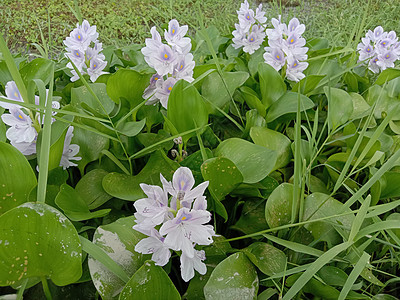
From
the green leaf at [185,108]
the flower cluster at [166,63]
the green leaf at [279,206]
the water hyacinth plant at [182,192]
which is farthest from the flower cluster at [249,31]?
the green leaf at [279,206]

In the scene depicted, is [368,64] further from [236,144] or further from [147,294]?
[147,294]

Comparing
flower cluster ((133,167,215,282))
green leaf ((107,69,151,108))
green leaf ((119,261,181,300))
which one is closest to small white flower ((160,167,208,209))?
flower cluster ((133,167,215,282))

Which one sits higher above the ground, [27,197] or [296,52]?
[296,52]

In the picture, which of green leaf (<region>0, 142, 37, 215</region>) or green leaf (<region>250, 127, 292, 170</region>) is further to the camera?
green leaf (<region>250, 127, 292, 170</region>)

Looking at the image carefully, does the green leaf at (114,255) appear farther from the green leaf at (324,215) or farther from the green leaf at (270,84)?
the green leaf at (270,84)

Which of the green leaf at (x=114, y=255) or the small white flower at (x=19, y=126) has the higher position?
the small white flower at (x=19, y=126)

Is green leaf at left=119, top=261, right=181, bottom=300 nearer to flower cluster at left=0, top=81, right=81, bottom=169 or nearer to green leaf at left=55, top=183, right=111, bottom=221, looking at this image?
green leaf at left=55, top=183, right=111, bottom=221

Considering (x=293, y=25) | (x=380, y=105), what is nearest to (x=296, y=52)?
(x=293, y=25)
